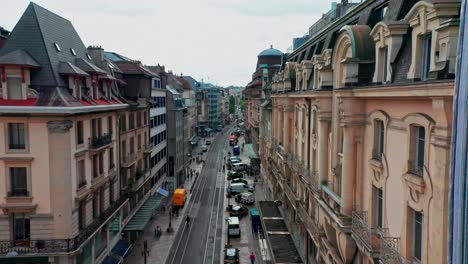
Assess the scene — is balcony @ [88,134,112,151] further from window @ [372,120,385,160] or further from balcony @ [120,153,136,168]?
window @ [372,120,385,160]

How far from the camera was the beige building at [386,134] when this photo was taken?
12.2m

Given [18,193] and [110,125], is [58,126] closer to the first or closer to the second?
[18,193]

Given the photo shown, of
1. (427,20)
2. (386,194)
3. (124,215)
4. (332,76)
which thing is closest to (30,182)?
(124,215)

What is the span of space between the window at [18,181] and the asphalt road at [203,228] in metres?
17.0

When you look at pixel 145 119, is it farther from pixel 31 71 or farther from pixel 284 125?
pixel 31 71

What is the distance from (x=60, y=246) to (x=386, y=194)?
21643 millimetres

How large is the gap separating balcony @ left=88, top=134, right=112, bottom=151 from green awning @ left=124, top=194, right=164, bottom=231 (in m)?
11.9

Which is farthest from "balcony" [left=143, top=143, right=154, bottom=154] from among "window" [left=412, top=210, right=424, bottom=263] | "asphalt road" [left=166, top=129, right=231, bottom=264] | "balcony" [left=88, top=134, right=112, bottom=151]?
"window" [left=412, top=210, right=424, bottom=263]

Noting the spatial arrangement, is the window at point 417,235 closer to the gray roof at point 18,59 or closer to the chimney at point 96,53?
the gray roof at point 18,59

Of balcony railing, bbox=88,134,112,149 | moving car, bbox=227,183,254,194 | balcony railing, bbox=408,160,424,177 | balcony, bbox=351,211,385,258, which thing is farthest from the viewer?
moving car, bbox=227,183,254,194

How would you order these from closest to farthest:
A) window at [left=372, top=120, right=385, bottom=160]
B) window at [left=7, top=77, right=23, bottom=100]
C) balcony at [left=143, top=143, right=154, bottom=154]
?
window at [left=372, top=120, right=385, bottom=160]
window at [left=7, top=77, right=23, bottom=100]
balcony at [left=143, top=143, right=154, bottom=154]

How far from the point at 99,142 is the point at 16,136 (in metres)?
6.90

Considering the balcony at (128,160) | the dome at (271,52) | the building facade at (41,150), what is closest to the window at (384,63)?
the building facade at (41,150)

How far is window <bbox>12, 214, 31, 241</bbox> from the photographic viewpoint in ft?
91.2
